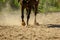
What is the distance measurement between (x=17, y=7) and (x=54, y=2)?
420 cm

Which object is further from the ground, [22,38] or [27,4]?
[27,4]

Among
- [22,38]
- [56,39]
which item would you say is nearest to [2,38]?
[22,38]

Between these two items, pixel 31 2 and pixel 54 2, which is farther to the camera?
pixel 54 2

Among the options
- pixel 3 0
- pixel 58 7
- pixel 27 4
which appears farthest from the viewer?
pixel 58 7

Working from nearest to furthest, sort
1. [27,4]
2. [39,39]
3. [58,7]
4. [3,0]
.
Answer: [39,39]
[27,4]
[3,0]
[58,7]

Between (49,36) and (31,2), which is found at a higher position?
(31,2)

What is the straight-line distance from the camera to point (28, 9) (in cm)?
1134

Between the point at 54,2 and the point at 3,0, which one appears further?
the point at 54,2

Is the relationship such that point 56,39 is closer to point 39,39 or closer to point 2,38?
point 39,39

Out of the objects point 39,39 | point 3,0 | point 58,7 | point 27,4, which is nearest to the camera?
point 39,39

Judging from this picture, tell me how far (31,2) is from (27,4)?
23 centimetres

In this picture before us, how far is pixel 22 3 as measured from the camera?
36.1 feet

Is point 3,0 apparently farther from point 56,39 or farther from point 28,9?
point 56,39

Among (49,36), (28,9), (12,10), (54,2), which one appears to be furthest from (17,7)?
(49,36)
